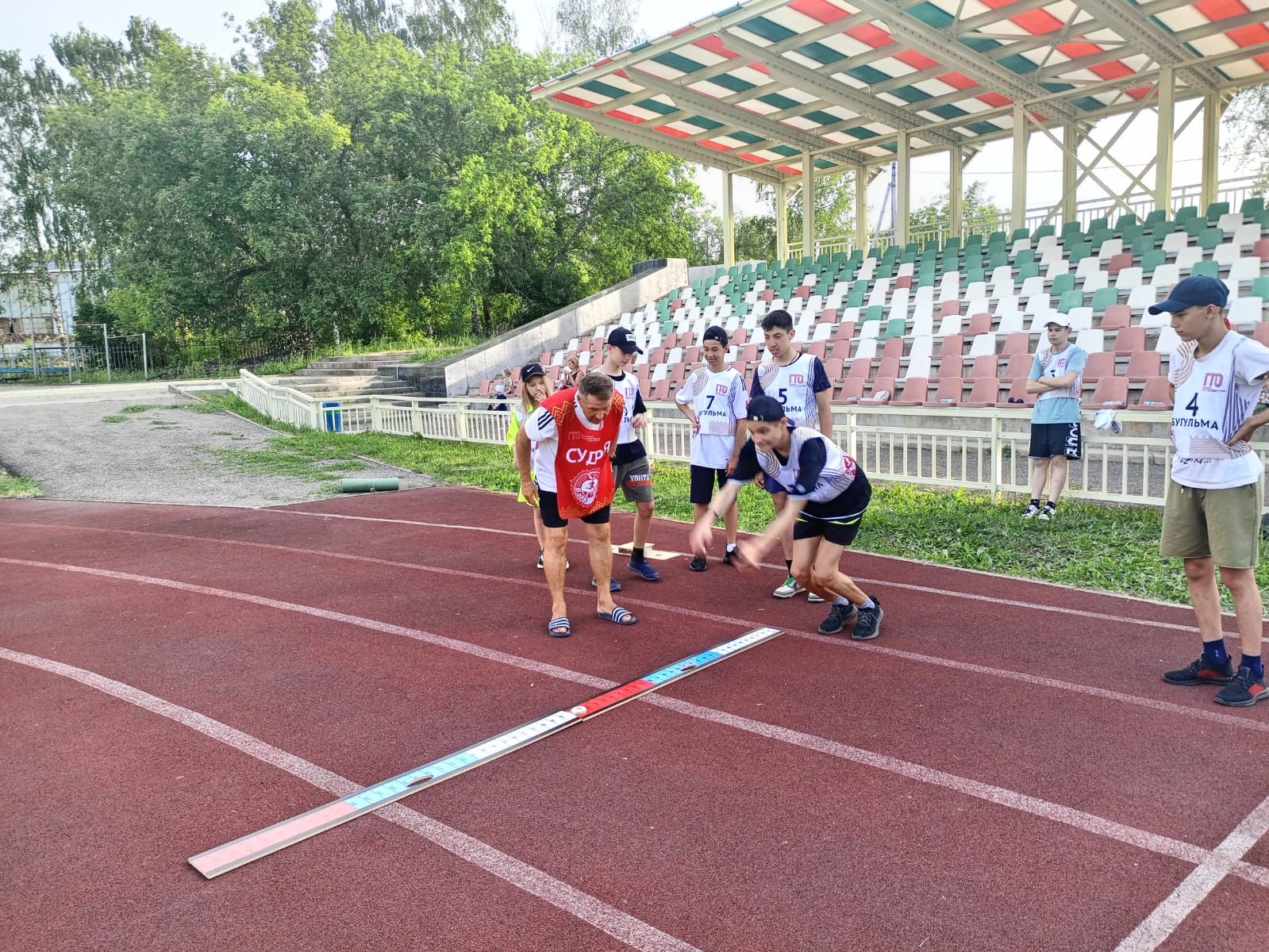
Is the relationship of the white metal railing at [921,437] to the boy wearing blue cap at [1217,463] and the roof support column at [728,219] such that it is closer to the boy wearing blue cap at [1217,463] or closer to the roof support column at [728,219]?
the boy wearing blue cap at [1217,463]

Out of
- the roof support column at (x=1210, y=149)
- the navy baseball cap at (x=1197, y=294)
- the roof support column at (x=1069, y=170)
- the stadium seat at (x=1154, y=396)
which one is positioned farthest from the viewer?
the roof support column at (x=1069, y=170)

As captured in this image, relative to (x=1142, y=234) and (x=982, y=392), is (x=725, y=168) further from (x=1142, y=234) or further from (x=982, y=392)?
(x=982, y=392)

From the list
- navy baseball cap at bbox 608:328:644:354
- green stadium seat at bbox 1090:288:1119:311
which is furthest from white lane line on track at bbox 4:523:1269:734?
green stadium seat at bbox 1090:288:1119:311

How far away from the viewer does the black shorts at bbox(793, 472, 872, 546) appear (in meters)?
4.93

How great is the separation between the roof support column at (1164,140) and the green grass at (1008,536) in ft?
38.8

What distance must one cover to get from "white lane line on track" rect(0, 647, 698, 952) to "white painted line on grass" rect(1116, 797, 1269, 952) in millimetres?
1338

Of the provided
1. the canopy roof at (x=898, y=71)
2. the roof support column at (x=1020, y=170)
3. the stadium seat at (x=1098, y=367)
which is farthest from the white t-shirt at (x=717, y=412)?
the roof support column at (x=1020, y=170)

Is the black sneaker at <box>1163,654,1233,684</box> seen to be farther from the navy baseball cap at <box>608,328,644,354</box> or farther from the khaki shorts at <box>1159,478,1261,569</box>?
the navy baseball cap at <box>608,328,644,354</box>

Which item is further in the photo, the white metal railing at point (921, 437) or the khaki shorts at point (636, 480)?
the white metal railing at point (921, 437)

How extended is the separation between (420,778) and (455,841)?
50 cm

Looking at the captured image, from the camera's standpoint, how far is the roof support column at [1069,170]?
66.2ft

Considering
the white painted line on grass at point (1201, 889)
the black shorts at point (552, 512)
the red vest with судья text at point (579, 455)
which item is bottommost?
the white painted line on grass at point (1201, 889)

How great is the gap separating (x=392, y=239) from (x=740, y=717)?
31.8 m

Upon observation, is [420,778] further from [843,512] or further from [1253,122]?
[1253,122]
